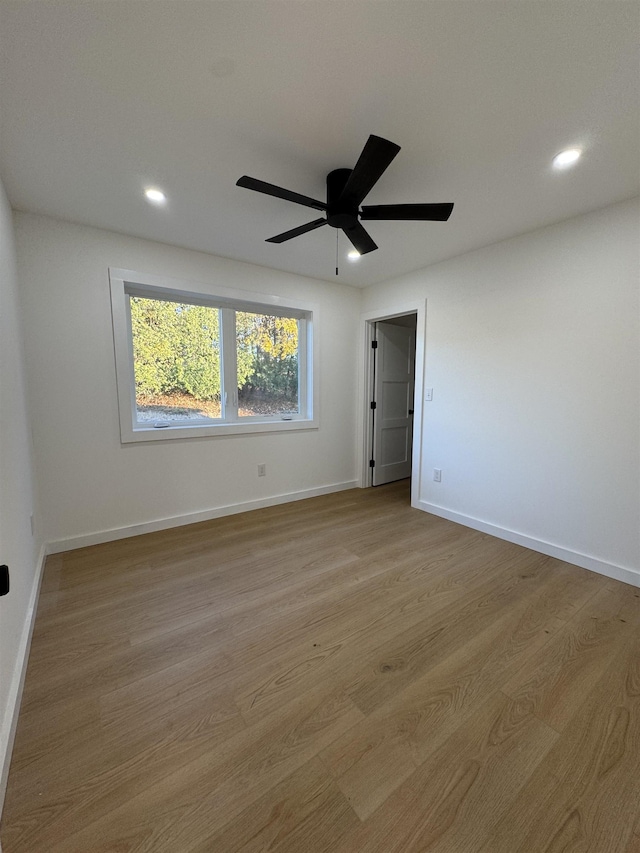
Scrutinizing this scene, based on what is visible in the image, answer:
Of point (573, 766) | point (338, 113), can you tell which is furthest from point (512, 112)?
point (573, 766)

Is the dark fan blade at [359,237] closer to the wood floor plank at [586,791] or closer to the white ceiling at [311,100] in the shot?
the white ceiling at [311,100]

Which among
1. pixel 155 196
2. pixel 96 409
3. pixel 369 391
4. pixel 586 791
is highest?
pixel 155 196

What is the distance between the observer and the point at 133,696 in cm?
139

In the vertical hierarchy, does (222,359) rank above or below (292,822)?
above

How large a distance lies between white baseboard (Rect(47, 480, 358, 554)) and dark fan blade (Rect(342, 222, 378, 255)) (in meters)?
2.58

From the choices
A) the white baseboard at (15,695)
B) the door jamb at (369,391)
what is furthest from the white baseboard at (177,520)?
the white baseboard at (15,695)

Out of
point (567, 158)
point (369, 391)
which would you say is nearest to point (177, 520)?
point (369, 391)

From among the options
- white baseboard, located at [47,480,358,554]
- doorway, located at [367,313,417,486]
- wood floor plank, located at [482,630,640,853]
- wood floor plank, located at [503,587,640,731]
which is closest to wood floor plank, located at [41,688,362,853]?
wood floor plank, located at [482,630,640,853]

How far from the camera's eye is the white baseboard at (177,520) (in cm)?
262

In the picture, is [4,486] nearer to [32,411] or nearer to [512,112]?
[32,411]

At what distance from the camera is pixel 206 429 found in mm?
3172

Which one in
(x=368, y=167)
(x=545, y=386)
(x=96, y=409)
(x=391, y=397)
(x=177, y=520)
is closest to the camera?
(x=368, y=167)

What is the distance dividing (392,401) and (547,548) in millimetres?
2390

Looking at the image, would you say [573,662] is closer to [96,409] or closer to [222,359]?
[222,359]
